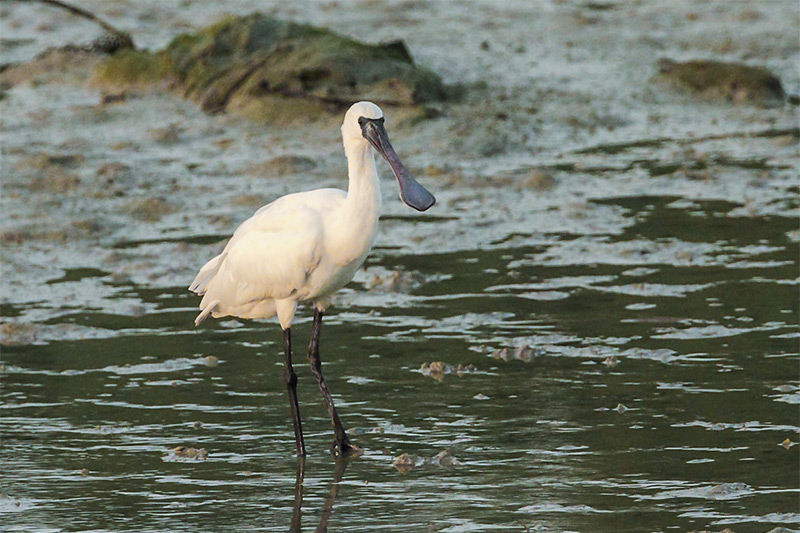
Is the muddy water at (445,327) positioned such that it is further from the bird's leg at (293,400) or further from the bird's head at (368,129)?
the bird's head at (368,129)

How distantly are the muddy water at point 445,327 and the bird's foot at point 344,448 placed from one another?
0.05 meters

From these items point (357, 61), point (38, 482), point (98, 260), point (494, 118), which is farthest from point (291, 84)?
point (38, 482)

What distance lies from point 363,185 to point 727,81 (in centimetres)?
809

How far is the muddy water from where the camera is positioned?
562 centimetres

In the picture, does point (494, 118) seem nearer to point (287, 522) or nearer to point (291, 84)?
point (291, 84)

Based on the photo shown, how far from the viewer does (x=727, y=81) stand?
1359 cm

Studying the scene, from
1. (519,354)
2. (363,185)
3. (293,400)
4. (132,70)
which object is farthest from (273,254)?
(132,70)

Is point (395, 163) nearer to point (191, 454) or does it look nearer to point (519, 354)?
point (519, 354)

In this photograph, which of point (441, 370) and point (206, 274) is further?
point (441, 370)

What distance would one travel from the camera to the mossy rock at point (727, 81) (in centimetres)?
1337

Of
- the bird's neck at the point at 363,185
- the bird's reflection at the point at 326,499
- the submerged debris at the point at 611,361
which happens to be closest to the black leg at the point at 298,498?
the bird's reflection at the point at 326,499

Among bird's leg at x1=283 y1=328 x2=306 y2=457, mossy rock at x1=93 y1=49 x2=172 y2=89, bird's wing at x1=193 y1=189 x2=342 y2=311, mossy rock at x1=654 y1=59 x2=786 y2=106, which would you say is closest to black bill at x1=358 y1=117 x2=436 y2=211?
bird's wing at x1=193 y1=189 x2=342 y2=311

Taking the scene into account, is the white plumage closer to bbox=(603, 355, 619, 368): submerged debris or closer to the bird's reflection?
the bird's reflection

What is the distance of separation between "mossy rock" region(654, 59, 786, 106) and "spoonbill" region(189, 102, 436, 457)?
24.6 feet
